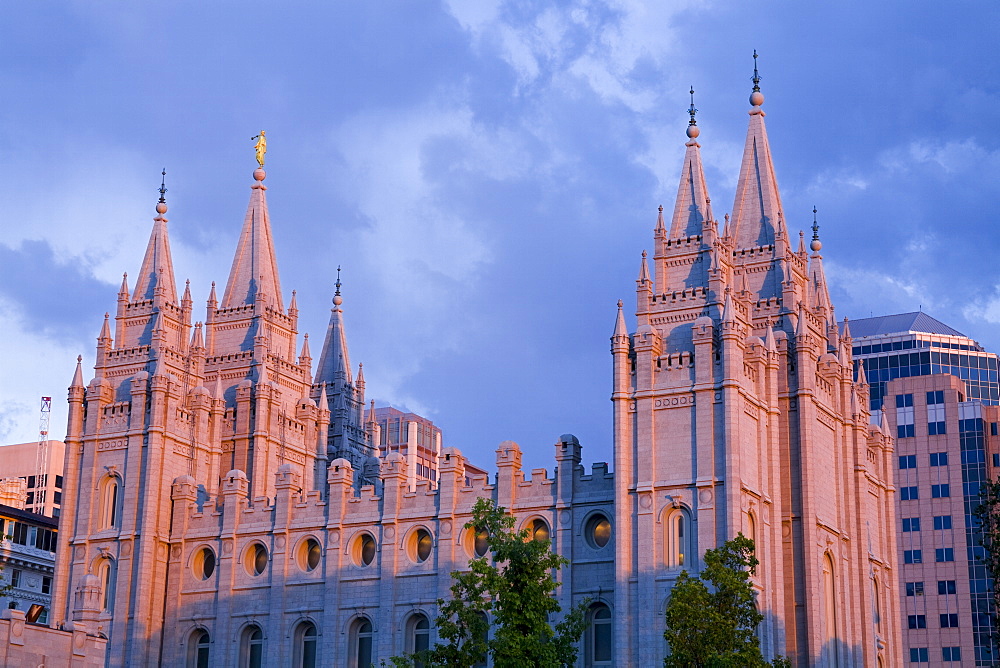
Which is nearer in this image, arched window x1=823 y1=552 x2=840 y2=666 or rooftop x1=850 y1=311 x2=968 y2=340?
arched window x1=823 y1=552 x2=840 y2=666

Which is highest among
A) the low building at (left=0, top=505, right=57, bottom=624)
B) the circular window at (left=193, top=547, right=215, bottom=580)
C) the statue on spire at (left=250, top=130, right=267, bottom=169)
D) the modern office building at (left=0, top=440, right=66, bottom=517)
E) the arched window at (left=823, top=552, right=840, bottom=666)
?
the statue on spire at (left=250, top=130, right=267, bottom=169)

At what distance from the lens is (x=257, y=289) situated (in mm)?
80375

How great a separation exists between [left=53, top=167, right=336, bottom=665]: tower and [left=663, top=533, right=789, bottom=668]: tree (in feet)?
82.8

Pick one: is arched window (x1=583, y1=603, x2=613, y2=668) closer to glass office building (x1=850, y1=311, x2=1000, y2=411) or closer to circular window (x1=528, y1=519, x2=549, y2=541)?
circular window (x1=528, y1=519, x2=549, y2=541)

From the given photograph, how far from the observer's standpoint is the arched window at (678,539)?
5856cm

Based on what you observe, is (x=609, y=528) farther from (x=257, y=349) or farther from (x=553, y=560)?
(x=257, y=349)

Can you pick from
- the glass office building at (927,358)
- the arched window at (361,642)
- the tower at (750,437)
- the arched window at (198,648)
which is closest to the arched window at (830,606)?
the tower at (750,437)

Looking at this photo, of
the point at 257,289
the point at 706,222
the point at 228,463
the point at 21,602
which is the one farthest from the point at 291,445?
the point at 706,222

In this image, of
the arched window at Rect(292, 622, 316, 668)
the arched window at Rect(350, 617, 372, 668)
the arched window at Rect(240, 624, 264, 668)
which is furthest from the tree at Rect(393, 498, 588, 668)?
the arched window at Rect(240, 624, 264, 668)

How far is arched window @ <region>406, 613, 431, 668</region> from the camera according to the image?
65.3m

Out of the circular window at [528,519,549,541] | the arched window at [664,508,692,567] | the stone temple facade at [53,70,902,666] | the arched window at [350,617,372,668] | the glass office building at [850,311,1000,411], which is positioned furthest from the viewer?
the glass office building at [850,311,1000,411]

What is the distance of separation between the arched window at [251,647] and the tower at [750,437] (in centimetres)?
1866

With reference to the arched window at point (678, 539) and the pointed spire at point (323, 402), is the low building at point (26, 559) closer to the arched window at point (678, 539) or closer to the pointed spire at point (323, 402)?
the pointed spire at point (323, 402)

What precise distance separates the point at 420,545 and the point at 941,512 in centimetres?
5798
